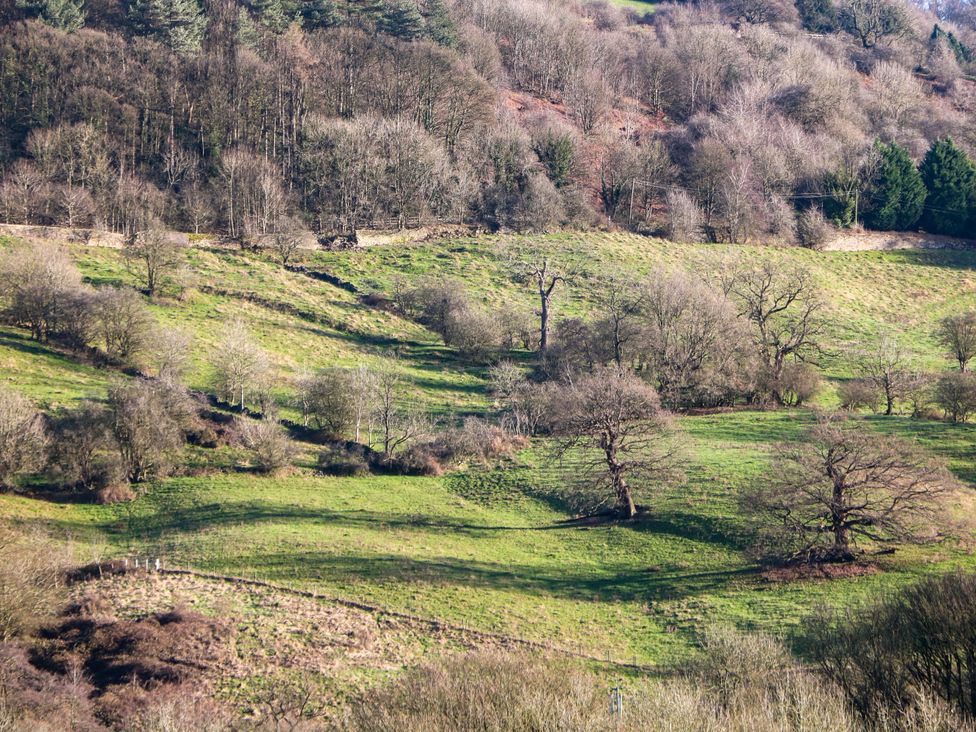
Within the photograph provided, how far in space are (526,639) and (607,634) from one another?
2587mm

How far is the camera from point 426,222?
85500 mm

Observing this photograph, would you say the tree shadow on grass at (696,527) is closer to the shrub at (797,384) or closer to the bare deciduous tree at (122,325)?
the shrub at (797,384)

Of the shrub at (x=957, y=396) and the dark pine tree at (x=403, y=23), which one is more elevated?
the dark pine tree at (x=403, y=23)

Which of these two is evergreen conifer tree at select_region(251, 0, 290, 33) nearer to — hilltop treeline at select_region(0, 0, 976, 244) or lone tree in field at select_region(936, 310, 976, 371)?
hilltop treeline at select_region(0, 0, 976, 244)

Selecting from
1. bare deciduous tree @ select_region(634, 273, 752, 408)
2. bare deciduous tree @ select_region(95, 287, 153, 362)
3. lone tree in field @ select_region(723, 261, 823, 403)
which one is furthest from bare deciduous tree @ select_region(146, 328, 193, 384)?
lone tree in field @ select_region(723, 261, 823, 403)

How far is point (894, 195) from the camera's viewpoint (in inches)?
3585

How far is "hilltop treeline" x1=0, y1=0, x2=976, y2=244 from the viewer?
83562 millimetres

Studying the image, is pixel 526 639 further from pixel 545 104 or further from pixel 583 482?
pixel 545 104

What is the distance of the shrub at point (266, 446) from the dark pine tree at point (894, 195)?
72006 millimetres

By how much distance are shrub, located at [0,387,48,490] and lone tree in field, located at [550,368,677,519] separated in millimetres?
22215

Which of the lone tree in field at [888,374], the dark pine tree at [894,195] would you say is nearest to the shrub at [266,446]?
the lone tree in field at [888,374]

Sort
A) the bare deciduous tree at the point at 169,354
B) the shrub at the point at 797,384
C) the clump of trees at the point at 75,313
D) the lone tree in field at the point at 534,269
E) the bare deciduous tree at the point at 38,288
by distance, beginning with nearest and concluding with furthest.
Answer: the bare deciduous tree at the point at 169,354, the clump of trees at the point at 75,313, the shrub at the point at 797,384, the bare deciduous tree at the point at 38,288, the lone tree in field at the point at 534,269

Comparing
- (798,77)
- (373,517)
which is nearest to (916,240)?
(798,77)

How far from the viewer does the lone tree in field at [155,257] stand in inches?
2398
